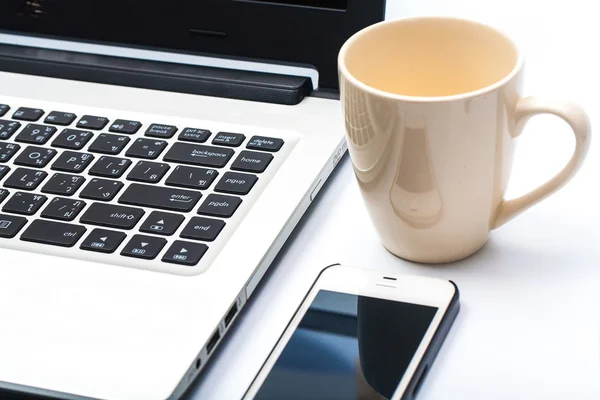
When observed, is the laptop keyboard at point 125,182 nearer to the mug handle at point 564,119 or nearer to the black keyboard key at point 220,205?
the black keyboard key at point 220,205

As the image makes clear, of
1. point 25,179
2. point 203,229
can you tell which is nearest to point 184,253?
point 203,229

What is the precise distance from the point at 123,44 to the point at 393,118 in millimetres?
275

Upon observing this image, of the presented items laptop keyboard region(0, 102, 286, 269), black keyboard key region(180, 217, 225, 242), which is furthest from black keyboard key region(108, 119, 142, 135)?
black keyboard key region(180, 217, 225, 242)

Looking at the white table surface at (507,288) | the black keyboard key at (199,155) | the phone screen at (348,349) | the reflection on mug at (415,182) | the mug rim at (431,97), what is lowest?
the white table surface at (507,288)

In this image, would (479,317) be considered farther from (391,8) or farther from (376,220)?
(391,8)

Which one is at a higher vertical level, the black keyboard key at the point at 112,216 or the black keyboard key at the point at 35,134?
the black keyboard key at the point at 35,134

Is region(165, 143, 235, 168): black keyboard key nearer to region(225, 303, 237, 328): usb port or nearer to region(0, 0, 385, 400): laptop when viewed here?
region(0, 0, 385, 400): laptop

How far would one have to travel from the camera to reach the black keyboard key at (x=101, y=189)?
457mm

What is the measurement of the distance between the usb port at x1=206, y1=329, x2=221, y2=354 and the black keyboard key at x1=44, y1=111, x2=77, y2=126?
206 mm

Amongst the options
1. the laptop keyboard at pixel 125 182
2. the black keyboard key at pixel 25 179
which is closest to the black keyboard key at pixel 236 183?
the laptop keyboard at pixel 125 182

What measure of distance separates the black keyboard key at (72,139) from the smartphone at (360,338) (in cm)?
18

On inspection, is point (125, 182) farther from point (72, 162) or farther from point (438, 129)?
point (438, 129)

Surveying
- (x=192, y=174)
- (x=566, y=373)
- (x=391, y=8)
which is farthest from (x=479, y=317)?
(x=391, y=8)

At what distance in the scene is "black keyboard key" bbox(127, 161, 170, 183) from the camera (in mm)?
468
